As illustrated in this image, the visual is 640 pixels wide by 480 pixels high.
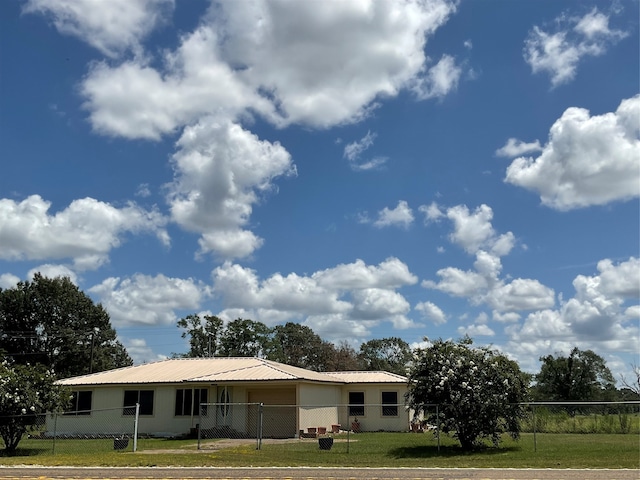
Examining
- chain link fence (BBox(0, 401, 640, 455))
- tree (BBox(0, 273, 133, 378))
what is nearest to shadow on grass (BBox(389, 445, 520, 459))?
chain link fence (BBox(0, 401, 640, 455))

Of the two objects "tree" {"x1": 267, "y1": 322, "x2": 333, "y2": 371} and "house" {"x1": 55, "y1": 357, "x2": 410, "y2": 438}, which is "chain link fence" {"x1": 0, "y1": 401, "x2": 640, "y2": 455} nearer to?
"house" {"x1": 55, "y1": 357, "x2": 410, "y2": 438}

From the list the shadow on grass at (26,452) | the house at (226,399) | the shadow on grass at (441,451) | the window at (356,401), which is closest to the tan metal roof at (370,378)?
the house at (226,399)

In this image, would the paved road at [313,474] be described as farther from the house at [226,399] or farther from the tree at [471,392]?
the house at [226,399]

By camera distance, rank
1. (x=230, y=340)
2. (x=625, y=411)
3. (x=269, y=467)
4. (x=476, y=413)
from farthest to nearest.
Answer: (x=230, y=340), (x=625, y=411), (x=476, y=413), (x=269, y=467)

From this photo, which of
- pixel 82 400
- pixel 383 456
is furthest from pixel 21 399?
pixel 383 456

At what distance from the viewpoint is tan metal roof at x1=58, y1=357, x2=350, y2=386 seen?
28703mm

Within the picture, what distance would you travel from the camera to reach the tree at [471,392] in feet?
64.9

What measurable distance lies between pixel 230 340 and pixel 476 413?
5205 cm

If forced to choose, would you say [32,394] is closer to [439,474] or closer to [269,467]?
[269,467]

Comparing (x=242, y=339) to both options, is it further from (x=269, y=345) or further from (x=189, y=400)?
(x=189, y=400)

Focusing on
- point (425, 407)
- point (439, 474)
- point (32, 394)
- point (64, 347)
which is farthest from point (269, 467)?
point (64, 347)

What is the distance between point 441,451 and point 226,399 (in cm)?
1208

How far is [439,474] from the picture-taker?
14.8 meters

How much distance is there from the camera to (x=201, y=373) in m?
31.4
